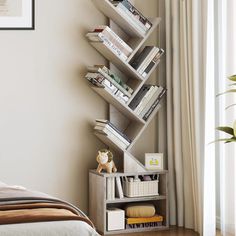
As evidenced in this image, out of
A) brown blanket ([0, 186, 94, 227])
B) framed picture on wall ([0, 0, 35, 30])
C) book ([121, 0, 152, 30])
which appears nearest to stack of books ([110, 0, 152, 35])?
book ([121, 0, 152, 30])

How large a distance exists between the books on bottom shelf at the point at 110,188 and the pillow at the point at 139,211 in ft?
0.67

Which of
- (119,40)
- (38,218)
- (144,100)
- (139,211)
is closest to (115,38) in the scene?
(119,40)

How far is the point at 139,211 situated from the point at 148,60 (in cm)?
120

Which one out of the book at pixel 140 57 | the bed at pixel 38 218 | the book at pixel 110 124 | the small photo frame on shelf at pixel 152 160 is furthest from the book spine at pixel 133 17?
the bed at pixel 38 218

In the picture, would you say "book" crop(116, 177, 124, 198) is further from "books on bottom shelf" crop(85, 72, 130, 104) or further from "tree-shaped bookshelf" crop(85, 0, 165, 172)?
"books on bottom shelf" crop(85, 72, 130, 104)

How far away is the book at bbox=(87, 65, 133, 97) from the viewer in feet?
17.5

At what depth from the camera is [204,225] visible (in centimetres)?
512

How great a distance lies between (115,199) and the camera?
17.5ft

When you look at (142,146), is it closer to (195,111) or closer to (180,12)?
(195,111)

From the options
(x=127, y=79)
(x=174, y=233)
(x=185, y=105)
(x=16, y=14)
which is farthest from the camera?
(x=127, y=79)

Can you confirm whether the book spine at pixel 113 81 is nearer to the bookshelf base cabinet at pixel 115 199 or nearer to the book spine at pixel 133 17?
the book spine at pixel 133 17

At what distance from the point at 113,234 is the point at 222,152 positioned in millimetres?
1068

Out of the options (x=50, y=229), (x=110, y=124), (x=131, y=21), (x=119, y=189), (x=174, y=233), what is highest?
(x=131, y=21)

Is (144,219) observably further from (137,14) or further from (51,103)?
(137,14)
